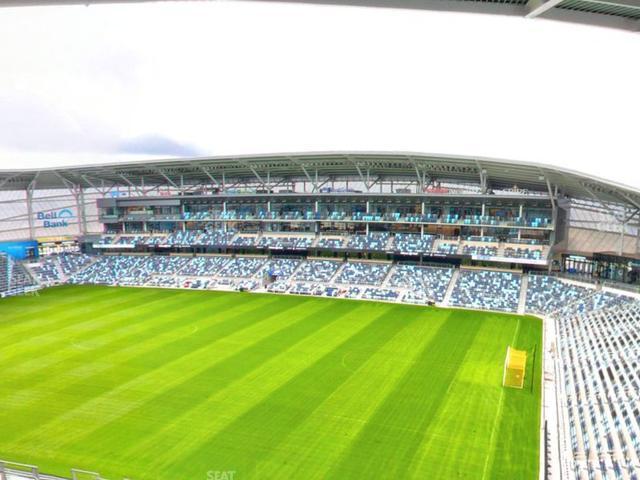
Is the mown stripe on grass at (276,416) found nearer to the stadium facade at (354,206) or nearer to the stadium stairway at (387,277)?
the stadium stairway at (387,277)

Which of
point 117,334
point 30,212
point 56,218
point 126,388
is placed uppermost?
point 30,212

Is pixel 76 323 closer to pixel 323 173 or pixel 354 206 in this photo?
pixel 323 173

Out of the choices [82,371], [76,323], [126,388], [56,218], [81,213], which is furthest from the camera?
[81,213]

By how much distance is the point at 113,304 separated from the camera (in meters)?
38.9

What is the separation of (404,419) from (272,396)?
6.06m

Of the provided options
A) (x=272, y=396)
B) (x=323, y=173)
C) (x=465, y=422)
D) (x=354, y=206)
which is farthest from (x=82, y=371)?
(x=323, y=173)

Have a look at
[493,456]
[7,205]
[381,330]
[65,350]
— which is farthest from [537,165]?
[7,205]

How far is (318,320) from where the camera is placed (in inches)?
1277

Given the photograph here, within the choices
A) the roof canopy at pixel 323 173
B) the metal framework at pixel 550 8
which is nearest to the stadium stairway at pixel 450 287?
the roof canopy at pixel 323 173

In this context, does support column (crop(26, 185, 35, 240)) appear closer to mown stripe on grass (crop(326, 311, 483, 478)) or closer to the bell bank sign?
the bell bank sign

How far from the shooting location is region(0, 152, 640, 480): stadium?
1512 cm

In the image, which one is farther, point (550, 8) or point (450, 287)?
point (450, 287)

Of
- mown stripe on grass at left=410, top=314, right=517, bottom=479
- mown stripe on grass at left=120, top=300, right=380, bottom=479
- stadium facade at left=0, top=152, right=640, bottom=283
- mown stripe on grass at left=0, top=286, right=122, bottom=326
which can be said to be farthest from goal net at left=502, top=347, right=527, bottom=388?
mown stripe on grass at left=0, top=286, right=122, bottom=326

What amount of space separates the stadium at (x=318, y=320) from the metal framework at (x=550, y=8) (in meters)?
→ 11.9
